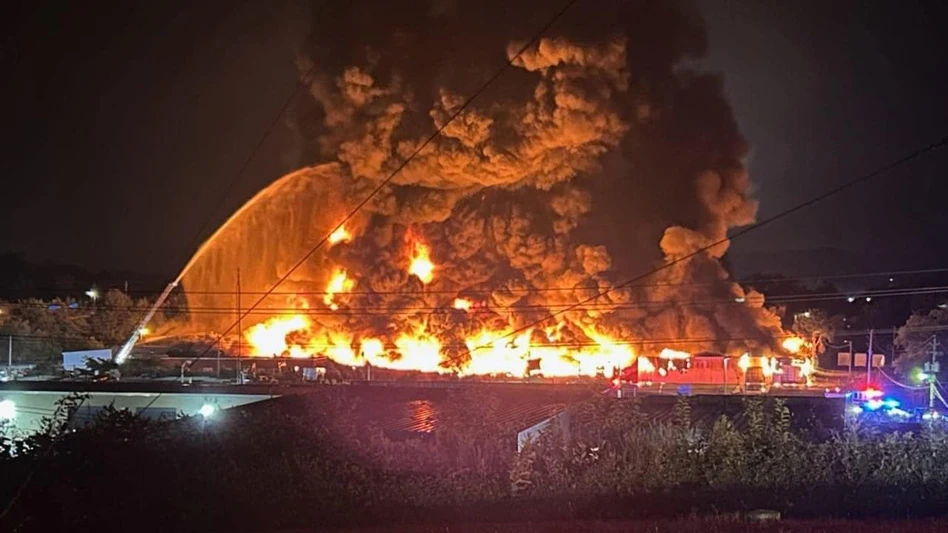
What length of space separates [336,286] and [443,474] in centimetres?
5266

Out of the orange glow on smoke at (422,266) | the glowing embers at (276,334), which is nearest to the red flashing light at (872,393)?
the orange glow on smoke at (422,266)

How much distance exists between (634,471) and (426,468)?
7.87ft

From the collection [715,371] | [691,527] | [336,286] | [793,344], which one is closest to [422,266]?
[336,286]

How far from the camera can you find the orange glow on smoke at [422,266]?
194 feet

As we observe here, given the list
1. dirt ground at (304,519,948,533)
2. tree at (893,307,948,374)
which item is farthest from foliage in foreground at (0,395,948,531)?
tree at (893,307,948,374)

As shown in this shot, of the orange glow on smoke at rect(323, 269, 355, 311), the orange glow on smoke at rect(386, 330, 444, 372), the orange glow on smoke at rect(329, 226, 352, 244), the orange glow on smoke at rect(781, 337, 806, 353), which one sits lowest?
the orange glow on smoke at rect(386, 330, 444, 372)

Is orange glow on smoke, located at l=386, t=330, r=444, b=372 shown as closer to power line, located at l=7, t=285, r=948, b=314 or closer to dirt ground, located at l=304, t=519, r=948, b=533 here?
power line, located at l=7, t=285, r=948, b=314

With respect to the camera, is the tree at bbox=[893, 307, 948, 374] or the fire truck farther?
the fire truck

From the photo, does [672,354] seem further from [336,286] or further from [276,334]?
[276,334]

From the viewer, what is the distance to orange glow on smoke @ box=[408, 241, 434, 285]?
194ft

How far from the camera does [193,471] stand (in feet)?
31.5

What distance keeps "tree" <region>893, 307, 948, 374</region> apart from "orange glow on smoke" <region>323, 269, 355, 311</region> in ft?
116

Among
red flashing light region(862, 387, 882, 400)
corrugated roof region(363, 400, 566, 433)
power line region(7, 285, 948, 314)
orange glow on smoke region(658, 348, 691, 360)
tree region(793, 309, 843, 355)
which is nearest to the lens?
corrugated roof region(363, 400, 566, 433)

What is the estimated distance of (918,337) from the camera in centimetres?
3756
